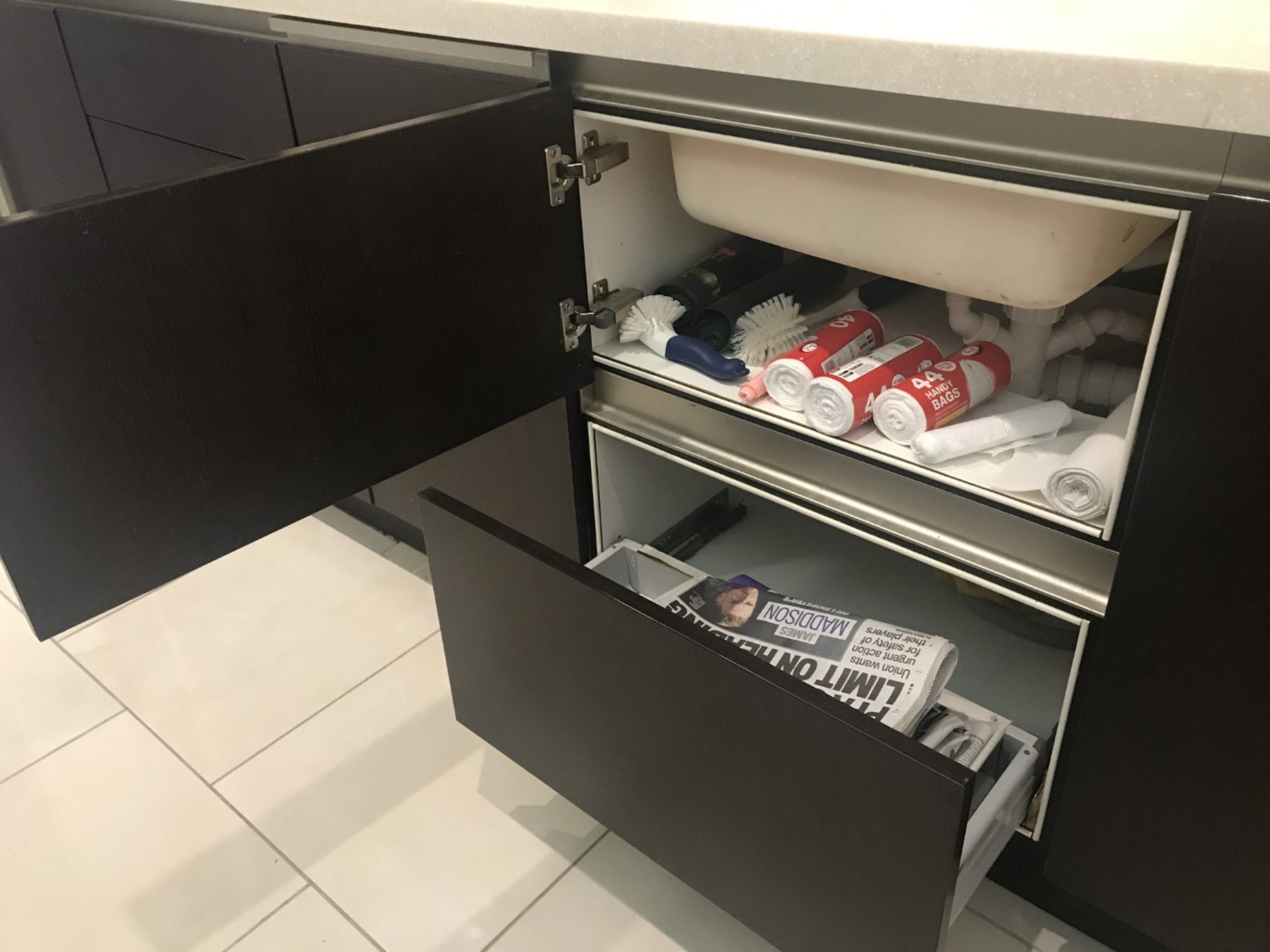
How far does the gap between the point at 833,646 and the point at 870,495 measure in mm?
134

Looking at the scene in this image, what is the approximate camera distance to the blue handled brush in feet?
2.96

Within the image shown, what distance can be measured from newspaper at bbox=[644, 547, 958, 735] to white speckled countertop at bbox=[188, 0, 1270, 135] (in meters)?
0.43

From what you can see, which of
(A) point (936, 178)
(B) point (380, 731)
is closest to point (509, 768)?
(B) point (380, 731)

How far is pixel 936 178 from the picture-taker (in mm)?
701

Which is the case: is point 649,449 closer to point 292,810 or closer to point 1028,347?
point 1028,347

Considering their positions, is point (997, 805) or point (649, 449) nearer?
point (997, 805)

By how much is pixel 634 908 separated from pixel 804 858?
13.5 inches

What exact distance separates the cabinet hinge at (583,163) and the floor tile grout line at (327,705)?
2.07 ft

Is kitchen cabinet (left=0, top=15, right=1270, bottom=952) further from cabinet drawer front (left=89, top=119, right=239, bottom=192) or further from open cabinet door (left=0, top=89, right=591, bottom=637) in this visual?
cabinet drawer front (left=89, top=119, right=239, bottom=192)

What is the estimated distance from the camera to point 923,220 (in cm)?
75

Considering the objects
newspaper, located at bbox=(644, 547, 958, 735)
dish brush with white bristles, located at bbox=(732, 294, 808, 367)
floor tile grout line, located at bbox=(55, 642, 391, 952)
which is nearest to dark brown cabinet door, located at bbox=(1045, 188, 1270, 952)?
newspaper, located at bbox=(644, 547, 958, 735)

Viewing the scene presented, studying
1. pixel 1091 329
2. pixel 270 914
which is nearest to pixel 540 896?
pixel 270 914

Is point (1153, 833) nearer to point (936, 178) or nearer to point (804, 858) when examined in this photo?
point (804, 858)

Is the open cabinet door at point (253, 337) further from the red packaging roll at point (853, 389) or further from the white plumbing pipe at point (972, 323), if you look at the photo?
the white plumbing pipe at point (972, 323)
